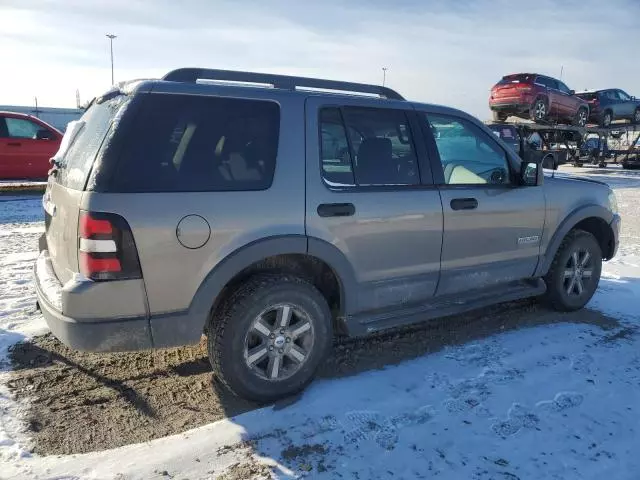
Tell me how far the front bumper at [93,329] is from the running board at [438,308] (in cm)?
134

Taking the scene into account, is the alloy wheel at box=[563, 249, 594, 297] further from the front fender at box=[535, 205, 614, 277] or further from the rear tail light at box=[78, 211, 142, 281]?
the rear tail light at box=[78, 211, 142, 281]

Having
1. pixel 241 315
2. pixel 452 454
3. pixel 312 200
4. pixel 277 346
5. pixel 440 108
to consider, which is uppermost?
pixel 440 108

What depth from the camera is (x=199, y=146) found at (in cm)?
291

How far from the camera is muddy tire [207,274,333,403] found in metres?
3.03

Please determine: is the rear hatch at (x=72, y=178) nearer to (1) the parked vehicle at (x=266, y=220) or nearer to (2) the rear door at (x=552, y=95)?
(1) the parked vehicle at (x=266, y=220)

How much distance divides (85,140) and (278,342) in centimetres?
166

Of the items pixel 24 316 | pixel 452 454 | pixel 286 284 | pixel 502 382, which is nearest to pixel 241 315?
pixel 286 284

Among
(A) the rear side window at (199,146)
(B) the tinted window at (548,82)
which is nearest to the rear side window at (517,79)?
(B) the tinted window at (548,82)

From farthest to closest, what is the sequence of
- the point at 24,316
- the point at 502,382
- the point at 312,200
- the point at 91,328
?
the point at 24,316
the point at 502,382
the point at 312,200
the point at 91,328

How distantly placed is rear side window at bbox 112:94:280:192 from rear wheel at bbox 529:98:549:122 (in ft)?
54.4

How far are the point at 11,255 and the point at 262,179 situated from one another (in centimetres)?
470

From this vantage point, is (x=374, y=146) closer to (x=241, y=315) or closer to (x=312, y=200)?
(x=312, y=200)

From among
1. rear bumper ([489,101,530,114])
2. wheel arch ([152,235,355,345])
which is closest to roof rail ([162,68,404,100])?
wheel arch ([152,235,355,345])

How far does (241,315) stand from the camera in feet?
9.86
